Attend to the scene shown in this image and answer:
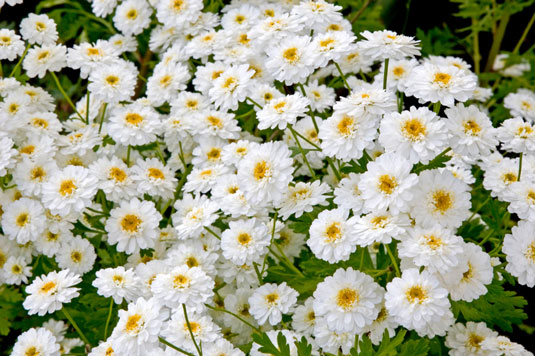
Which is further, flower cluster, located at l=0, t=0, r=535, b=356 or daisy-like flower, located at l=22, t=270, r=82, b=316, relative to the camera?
daisy-like flower, located at l=22, t=270, r=82, b=316

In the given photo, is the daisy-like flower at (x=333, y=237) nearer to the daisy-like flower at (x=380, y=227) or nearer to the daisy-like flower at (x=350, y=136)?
the daisy-like flower at (x=380, y=227)

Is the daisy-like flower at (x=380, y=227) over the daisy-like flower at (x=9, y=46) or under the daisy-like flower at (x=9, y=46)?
under

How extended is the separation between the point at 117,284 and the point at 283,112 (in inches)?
24.7

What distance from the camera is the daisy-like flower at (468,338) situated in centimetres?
200

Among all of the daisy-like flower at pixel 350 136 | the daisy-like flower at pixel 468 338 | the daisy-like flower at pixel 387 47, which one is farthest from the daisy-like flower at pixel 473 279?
the daisy-like flower at pixel 387 47

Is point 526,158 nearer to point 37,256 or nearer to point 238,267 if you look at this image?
point 238,267

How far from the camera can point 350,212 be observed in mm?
1898

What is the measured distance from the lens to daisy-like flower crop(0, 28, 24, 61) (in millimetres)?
2312

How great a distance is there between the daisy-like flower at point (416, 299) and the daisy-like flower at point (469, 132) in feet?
1.12

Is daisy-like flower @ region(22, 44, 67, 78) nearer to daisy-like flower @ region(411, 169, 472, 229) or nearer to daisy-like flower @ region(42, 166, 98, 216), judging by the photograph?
daisy-like flower @ region(42, 166, 98, 216)

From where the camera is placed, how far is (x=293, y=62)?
6.25 feet

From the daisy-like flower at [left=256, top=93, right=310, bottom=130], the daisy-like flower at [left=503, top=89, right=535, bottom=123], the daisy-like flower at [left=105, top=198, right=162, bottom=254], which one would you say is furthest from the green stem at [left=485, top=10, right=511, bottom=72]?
the daisy-like flower at [left=105, top=198, right=162, bottom=254]

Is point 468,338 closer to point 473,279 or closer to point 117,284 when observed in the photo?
point 473,279

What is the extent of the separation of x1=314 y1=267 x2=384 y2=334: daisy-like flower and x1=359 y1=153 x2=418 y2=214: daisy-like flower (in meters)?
0.19
